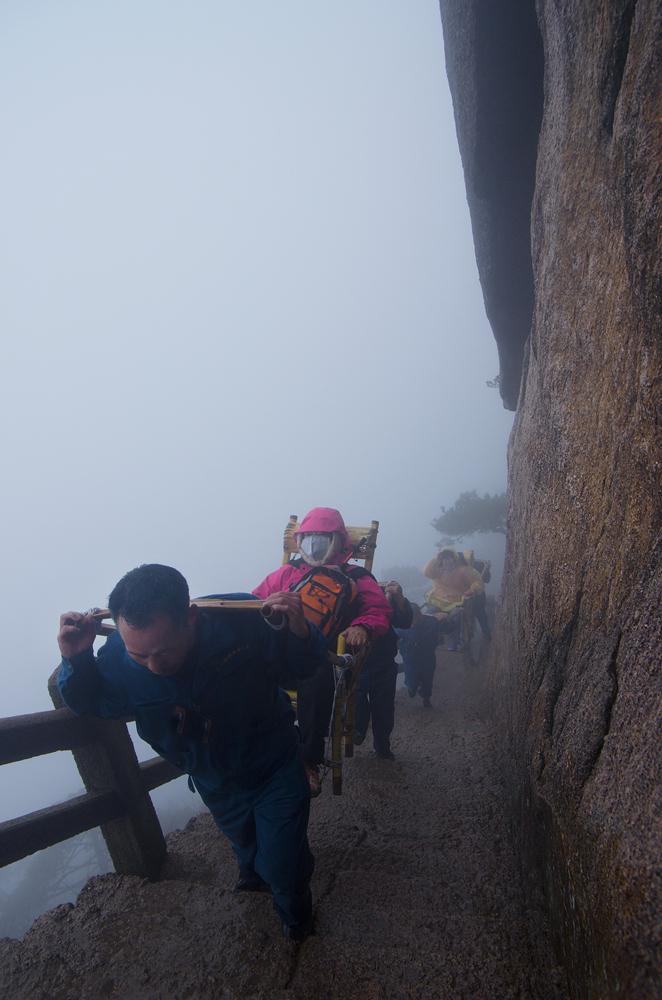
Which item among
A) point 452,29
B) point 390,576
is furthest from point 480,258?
point 390,576

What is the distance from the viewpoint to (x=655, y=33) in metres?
1.87

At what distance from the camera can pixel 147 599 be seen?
8.43ft

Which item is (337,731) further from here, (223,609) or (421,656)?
(421,656)

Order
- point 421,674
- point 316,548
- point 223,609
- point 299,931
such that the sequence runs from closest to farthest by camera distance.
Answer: point 299,931, point 223,609, point 316,548, point 421,674

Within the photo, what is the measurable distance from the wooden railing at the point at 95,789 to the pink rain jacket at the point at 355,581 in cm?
175

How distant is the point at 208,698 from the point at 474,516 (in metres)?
28.2

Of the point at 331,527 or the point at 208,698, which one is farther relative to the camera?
the point at 331,527

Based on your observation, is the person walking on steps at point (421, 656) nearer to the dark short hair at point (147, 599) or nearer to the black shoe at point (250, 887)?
the black shoe at point (250, 887)

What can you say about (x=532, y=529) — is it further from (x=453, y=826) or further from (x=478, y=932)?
(x=478, y=932)

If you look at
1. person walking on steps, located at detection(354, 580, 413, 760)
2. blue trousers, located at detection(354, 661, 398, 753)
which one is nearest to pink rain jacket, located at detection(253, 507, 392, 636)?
person walking on steps, located at detection(354, 580, 413, 760)

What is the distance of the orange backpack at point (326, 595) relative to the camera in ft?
14.4

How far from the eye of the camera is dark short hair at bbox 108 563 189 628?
256 centimetres

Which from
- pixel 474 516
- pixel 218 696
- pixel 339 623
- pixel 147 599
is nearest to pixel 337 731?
pixel 339 623

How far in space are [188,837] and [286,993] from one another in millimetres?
2294
